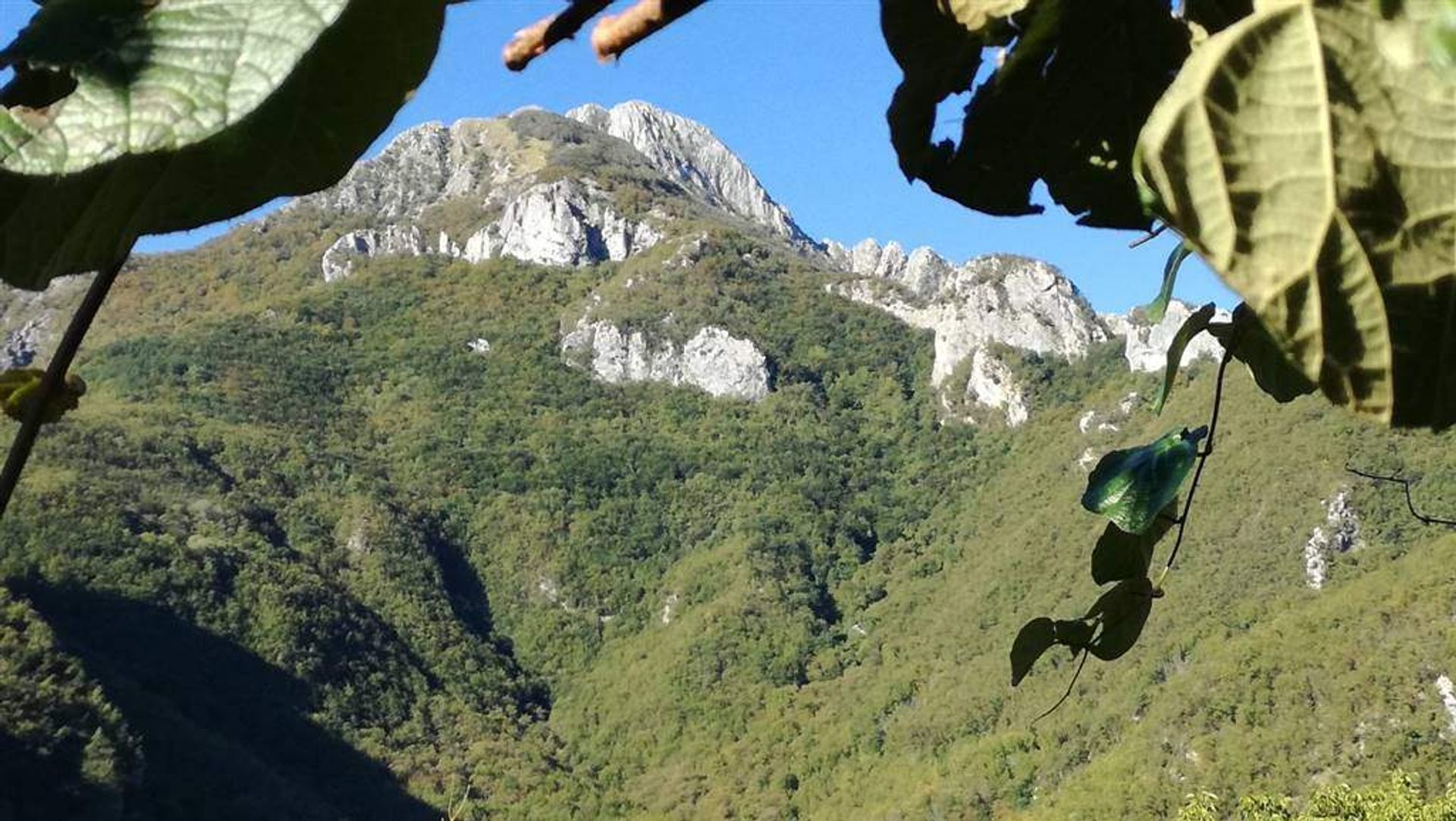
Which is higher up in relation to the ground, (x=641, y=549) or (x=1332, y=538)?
(x=641, y=549)

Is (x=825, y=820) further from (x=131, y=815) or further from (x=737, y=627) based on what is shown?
(x=131, y=815)

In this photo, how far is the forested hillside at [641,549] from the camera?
26.4 metres

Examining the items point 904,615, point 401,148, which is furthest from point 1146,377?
point 401,148

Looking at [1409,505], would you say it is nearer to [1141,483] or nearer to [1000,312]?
[1141,483]

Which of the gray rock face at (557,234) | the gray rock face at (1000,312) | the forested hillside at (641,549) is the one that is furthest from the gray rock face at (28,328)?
the gray rock face at (1000,312)

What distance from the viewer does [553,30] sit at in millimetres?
335

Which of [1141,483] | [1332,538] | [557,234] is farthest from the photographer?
[557,234]

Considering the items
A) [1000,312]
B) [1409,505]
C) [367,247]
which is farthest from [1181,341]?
[367,247]

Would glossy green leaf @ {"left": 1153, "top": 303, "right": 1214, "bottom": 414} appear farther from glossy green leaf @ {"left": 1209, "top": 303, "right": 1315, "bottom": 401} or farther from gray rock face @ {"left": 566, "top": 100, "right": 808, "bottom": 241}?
gray rock face @ {"left": 566, "top": 100, "right": 808, "bottom": 241}

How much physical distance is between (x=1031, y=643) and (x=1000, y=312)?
153ft

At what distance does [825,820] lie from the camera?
104 feet

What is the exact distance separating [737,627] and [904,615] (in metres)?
5.18

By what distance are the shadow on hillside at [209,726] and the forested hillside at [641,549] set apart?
107mm

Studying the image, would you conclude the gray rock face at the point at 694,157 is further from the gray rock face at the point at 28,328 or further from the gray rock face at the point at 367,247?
the gray rock face at the point at 28,328
